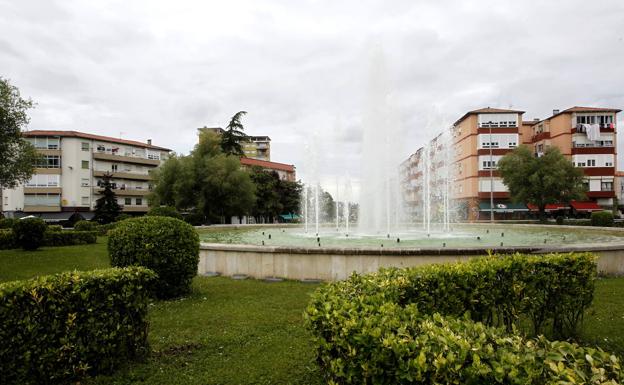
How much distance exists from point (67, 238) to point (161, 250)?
18.0 meters

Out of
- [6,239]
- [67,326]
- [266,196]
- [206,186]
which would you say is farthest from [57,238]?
[266,196]

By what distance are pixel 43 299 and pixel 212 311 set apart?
3553 mm

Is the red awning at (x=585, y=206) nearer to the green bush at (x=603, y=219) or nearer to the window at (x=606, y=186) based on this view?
the window at (x=606, y=186)

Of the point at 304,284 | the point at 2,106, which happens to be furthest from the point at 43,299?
the point at 2,106

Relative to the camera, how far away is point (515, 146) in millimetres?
57781

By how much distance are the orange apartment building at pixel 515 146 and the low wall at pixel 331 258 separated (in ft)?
143

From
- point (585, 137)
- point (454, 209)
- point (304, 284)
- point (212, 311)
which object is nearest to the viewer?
point (212, 311)

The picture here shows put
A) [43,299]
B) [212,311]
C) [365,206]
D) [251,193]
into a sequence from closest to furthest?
[43,299] → [212,311] → [365,206] → [251,193]

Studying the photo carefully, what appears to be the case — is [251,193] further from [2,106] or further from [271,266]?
[271,266]

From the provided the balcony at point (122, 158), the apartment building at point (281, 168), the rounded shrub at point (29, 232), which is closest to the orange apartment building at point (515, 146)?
the apartment building at point (281, 168)

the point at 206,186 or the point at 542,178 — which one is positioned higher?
the point at 542,178

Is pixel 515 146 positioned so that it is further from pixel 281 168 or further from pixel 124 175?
pixel 124 175

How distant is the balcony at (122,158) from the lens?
6569 centimetres

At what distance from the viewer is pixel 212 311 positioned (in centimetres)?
804
